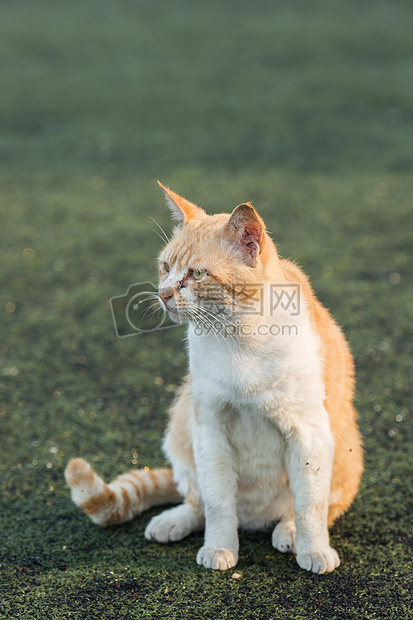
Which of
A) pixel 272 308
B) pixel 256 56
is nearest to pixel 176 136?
pixel 256 56

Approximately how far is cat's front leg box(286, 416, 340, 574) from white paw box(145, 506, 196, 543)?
448 millimetres

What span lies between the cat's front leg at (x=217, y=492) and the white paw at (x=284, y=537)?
178 mm

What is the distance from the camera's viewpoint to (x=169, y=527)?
8.11ft

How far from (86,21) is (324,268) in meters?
8.38

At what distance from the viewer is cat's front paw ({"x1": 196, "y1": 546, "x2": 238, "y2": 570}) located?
2.25 metres

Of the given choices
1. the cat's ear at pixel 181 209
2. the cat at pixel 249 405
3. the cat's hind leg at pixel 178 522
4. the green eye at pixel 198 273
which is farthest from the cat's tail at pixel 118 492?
the cat's ear at pixel 181 209

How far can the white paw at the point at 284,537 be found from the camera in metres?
2.36

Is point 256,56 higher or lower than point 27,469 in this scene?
Answer: higher

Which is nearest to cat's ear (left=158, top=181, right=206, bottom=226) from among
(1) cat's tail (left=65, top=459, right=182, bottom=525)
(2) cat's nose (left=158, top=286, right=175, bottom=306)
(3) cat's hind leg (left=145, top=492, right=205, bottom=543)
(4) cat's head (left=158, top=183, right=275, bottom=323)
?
(4) cat's head (left=158, top=183, right=275, bottom=323)

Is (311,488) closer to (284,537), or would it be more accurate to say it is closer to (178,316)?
(284,537)

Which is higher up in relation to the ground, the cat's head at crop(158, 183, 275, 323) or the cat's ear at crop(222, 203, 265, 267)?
the cat's ear at crop(222, 203, 265, 267)

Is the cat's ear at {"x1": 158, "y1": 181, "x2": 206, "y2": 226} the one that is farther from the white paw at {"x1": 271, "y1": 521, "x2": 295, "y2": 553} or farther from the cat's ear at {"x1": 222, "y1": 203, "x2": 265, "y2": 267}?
the white paw at {"x1": 271, "y1": 521, "x2": 295, "y2": 553}

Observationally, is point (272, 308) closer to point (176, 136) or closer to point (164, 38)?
point (176, 136)

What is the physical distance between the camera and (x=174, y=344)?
4.12m
